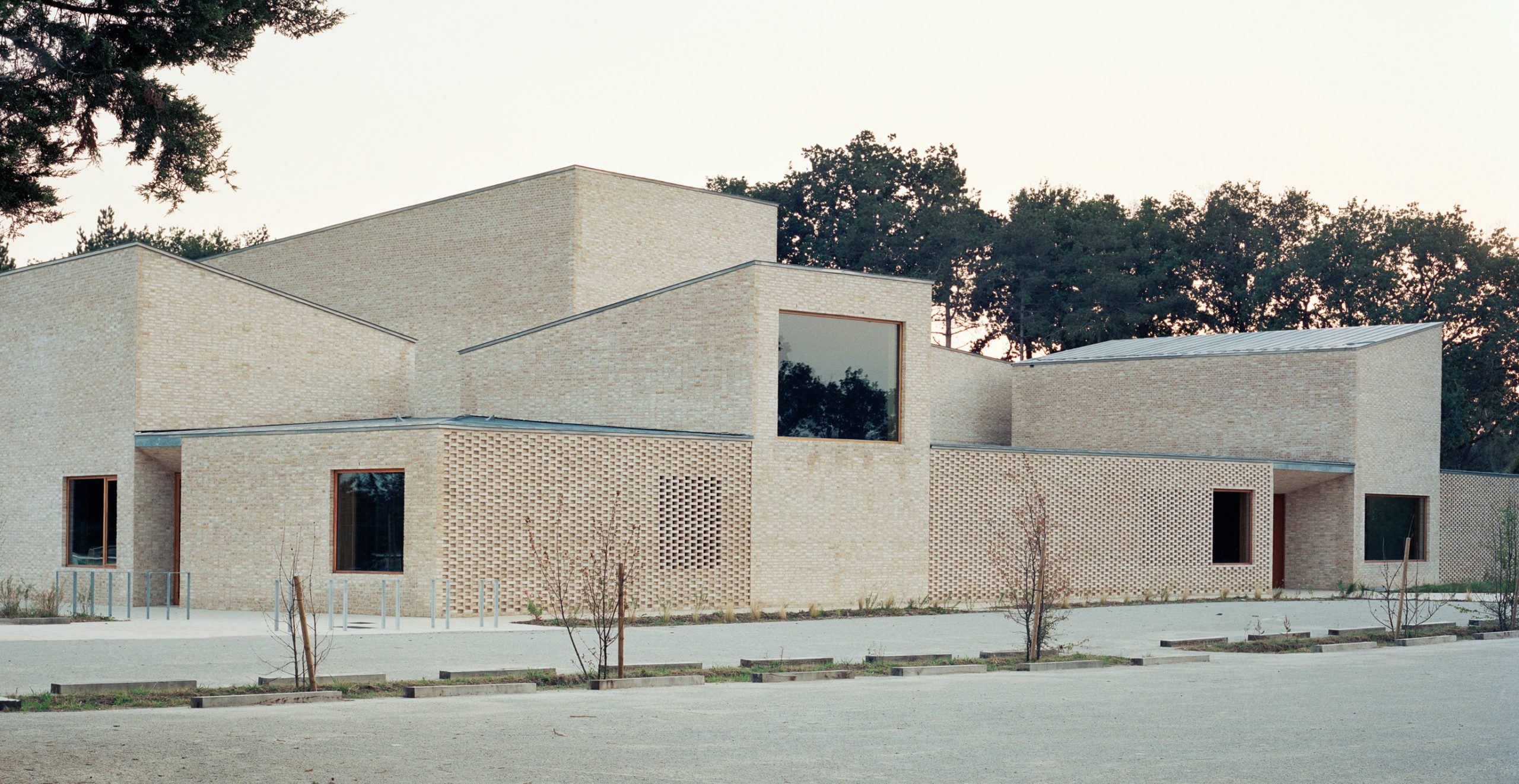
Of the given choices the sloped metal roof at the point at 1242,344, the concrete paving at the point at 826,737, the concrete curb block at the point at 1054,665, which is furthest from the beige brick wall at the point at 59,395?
the sloped metal roof at the point at 1242,344

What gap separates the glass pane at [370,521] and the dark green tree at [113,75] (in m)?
8.06

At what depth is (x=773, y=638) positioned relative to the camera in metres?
18.2

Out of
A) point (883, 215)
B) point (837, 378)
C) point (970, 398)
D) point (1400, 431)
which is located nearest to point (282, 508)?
point (837, 378)

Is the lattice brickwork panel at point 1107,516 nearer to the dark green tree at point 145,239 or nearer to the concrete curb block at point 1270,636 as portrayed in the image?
the concrete curb block at point 1270,636

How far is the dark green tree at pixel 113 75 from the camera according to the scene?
510 inches

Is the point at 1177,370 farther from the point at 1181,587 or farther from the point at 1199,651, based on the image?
the point at 1199,651

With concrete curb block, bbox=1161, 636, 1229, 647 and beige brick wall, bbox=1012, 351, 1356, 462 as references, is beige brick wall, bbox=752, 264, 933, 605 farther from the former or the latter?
beige brick wall, bbox=1012, 351, 1356, 462

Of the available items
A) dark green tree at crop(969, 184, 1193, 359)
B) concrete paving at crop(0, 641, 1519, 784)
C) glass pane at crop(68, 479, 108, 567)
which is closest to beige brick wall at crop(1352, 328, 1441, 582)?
dark green tree at crop(969, 184, 1193, 359)

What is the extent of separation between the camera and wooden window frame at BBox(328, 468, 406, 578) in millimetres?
21173

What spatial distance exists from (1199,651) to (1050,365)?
75.9 feet

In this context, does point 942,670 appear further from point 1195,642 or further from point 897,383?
point 897,383

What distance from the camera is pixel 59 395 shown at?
2636cm

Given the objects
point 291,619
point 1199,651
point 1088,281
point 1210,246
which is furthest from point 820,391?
point 1210,246

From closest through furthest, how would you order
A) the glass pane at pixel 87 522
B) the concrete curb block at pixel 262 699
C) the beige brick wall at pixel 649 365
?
the concrete curb block at pixel 262 699 → the beige brick wall at pixel 649 365 → the glass pane at pixel 87 522
